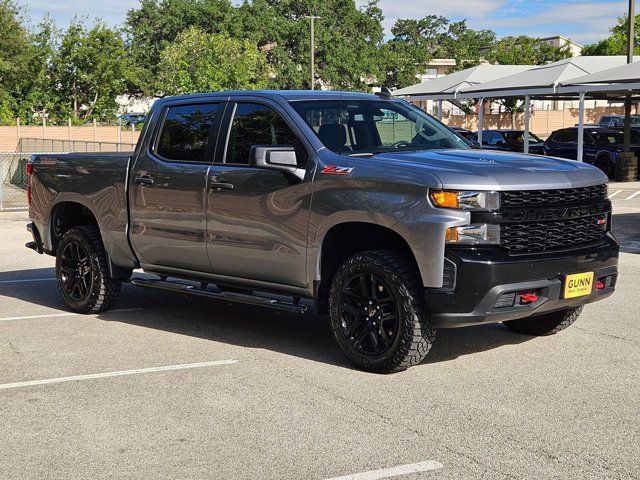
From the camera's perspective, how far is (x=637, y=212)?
60.1 ft

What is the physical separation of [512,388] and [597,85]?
21034mm

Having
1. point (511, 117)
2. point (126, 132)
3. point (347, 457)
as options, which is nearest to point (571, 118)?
point (511, 117)

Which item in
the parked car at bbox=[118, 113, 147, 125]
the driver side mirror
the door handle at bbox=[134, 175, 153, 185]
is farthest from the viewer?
the parked car at bbox=[118, 113, 147, 125]

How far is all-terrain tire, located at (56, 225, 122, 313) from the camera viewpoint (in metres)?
8.65

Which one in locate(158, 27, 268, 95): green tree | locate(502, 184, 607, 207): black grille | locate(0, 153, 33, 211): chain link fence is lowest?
locate(0, 153, 33, 211): chain link fence

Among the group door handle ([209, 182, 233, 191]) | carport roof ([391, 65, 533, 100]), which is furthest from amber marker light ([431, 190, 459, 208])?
carport roof ([391, 65, 533, 100])

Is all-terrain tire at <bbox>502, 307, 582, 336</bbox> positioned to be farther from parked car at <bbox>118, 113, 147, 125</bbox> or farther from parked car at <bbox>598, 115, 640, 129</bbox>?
parked car at <bbox>598, 115, 640, 129</bbox>

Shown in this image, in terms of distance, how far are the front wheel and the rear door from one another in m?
1.50

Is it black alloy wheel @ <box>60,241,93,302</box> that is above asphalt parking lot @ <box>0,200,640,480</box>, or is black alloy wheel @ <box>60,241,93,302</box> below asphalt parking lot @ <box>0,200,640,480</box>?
above

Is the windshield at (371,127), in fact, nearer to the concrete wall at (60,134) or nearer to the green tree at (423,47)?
the concrete wall at (60,134)

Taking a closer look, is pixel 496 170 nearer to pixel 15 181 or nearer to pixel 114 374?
pixel 114 374

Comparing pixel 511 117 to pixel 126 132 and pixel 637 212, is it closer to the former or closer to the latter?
pixel 126 132

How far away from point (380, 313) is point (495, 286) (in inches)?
32.9

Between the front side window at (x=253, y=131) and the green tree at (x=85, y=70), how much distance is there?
4473 cm
